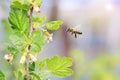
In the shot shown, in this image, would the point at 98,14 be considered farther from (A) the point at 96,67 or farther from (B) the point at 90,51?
(A) the point at 96,67

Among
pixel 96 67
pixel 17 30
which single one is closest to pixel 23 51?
pixel 17 30

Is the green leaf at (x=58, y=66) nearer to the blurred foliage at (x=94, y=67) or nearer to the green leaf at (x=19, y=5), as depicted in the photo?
the green leaf at (x=19, y=5)

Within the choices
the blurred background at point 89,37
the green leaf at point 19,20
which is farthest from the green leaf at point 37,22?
the blurred background at point 89,37

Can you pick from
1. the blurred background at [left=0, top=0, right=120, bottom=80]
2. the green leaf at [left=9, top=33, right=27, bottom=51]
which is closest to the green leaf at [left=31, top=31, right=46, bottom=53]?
the green leaf at [left=9, top=33, right=27, bottom=51]

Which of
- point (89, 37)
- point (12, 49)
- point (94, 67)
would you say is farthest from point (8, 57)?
point (89, 37)

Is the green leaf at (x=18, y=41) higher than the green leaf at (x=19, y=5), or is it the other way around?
the green leaf at (x=19, y=5)

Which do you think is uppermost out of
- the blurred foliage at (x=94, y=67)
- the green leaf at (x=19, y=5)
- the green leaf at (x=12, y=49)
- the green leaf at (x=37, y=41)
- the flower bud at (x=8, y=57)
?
the green leaf at (x=19, y=5)
